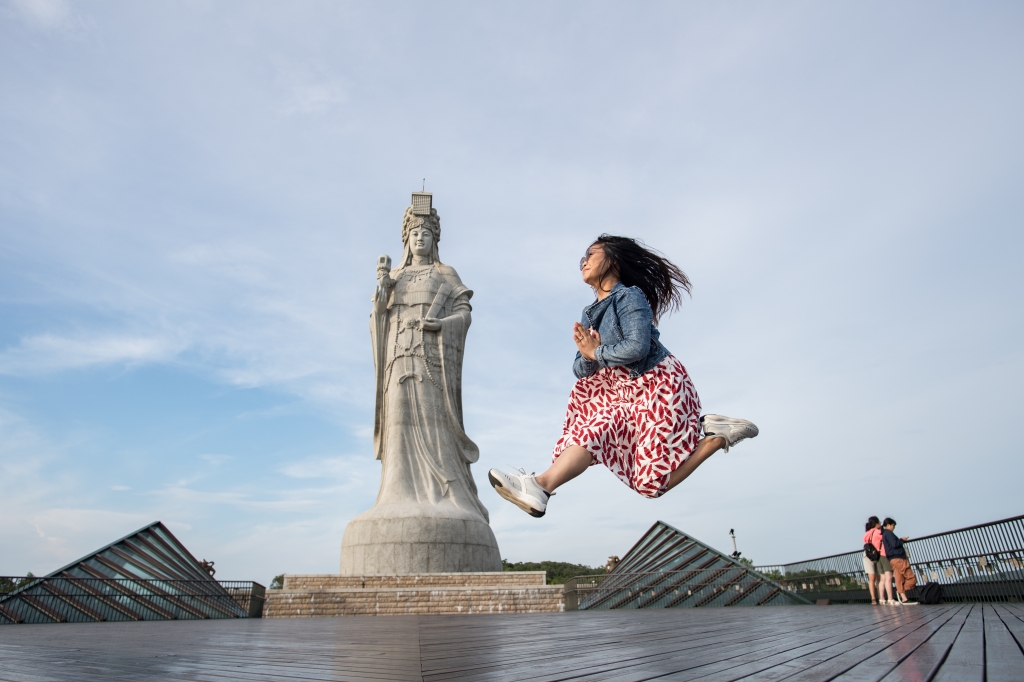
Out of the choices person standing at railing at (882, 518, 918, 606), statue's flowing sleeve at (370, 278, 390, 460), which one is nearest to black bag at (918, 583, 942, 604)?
person standing at railing at (882, 518, 918, 606)

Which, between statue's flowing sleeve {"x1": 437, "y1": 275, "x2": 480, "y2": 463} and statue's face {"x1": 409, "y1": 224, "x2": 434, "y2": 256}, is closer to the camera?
statue's flowing sleeve {"x1": 437, "y1": 275, "x2": 480, "y2": 463}

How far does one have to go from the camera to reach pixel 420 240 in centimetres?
1623

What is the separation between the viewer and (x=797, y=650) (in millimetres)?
2707

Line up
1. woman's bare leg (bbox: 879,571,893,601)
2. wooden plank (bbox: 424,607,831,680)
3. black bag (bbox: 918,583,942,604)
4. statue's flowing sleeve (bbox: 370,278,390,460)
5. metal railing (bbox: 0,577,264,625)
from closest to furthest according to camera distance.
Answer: wooden plank (bbox: 424,607,831,680) < black bag (bbox: 918,583,942,604) < woman's bare leg (bbox: 879,571,893,601) < metal railing (bbox: 0,577,264,625) < statue's flowing sleeve (bbox: 370,278,390,460)

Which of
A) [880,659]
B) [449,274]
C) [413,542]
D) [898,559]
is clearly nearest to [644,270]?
[880,659]

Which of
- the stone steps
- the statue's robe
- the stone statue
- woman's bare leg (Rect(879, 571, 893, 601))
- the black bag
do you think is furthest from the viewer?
the statue's robe

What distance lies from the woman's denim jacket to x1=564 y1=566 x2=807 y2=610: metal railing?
9617 mm

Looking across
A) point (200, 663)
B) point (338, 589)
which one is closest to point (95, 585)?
point (338, 589)

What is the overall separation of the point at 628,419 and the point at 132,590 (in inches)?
485

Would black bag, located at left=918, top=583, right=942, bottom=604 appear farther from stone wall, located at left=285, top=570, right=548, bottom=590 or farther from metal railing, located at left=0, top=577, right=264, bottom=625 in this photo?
metal railing, located at left=0, top=577, right=264, bottom=625

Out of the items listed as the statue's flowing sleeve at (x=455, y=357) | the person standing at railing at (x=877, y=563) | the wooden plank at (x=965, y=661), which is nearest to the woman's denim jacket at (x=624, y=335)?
the wooden plank at (x=965, y=661)

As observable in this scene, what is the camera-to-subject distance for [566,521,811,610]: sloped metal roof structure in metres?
12.4

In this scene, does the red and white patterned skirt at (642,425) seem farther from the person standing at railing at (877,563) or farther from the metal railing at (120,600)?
the metal railing at (120,600)

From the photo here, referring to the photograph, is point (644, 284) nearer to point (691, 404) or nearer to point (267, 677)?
point (691, 404)
